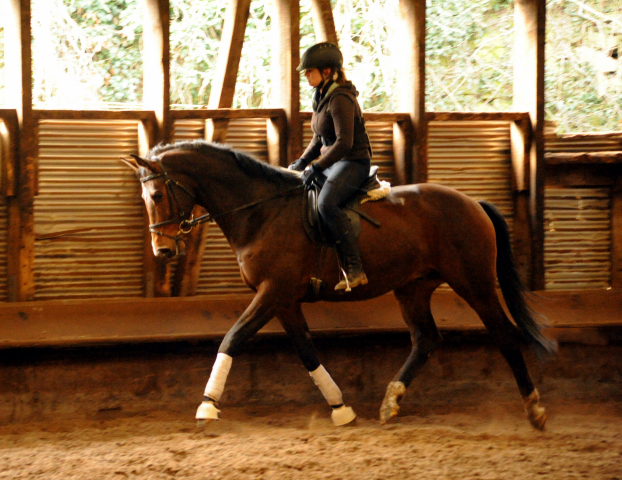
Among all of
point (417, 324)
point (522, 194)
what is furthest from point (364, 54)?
point (417, 324)

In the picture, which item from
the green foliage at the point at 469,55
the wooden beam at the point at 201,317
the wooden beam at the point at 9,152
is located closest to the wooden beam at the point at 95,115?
the wooden beam at the point at 9,152

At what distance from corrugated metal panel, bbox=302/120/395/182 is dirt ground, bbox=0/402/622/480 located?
7.12ft

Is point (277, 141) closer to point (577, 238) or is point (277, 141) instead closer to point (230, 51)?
point (230, 51)

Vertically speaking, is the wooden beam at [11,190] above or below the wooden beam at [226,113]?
below

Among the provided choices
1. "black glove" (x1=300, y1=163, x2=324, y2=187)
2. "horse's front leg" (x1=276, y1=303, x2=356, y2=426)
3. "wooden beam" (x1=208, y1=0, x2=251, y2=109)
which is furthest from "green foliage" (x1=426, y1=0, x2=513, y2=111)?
"horse's front leg" (x1=276, y1=303, x2=356, y2=426)

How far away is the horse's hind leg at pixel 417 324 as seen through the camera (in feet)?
17.7

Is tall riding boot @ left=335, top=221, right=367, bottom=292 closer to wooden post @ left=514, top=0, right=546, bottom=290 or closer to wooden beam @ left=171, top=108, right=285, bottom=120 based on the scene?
wooden beam @ left=171, top=108, right=285, bottom=120

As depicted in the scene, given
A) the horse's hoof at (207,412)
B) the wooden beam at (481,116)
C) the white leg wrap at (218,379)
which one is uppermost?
the wooden beam at (481,116)

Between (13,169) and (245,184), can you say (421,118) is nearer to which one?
(245,184)

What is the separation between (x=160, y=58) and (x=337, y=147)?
76.0 inches

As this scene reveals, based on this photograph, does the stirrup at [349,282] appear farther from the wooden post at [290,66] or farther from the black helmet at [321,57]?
the wooden post at [290,66]

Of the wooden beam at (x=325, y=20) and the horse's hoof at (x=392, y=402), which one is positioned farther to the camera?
the wooden beam at (x=325, y=20)

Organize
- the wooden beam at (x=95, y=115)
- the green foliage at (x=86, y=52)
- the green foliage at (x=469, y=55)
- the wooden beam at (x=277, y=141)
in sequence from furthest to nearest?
the green foliage at (x=469, y=55)
the green foliage at (x=86, y=52)
the wooden beam at (x=277, y=141)
the wooden beam at (x=95, y=115)

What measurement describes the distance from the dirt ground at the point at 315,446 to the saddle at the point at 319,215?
4.43 feet
